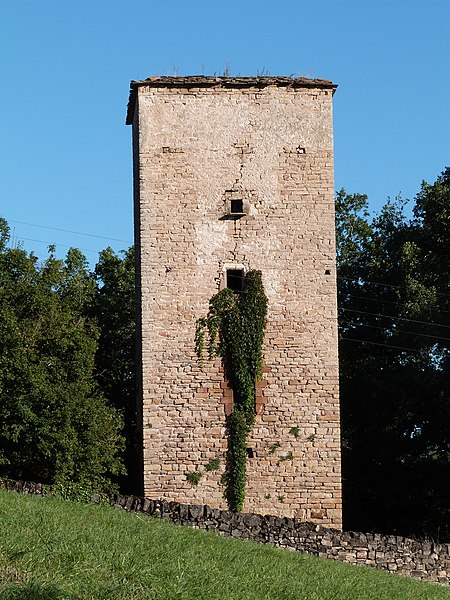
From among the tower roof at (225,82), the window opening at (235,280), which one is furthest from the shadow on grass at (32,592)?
the tower roof at (225,82)

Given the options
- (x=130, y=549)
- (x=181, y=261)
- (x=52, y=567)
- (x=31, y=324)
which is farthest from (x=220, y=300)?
(x=52, y=567)

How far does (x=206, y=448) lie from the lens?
2080 cm

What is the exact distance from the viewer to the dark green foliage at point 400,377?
28.5 metres

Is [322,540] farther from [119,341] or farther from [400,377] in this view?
[119,341]

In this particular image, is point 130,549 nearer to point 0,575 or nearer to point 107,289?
point 0,575

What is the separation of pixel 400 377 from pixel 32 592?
766 inches

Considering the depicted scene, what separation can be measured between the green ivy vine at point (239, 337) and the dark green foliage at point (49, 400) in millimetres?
2940

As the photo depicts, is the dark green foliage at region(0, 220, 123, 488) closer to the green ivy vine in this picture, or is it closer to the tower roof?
the green ivy vine

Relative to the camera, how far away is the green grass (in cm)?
1141

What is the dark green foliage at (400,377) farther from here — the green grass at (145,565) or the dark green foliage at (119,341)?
the green grass at (145,565)

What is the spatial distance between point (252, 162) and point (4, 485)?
8.11 meters

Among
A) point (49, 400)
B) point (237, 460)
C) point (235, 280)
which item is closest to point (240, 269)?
point (235, 280)

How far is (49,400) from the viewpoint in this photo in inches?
848

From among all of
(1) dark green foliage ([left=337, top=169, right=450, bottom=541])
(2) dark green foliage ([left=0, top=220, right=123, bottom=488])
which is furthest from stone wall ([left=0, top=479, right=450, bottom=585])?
(1) dark green foliage ([left=337, top=169, right=450, bottom=541])
